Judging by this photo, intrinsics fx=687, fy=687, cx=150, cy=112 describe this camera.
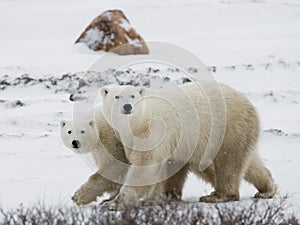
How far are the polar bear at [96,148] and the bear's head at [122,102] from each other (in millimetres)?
141

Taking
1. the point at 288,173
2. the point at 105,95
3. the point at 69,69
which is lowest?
the point at 69,69

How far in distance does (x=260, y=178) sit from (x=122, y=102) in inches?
51.7

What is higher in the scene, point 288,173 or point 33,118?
point 288,173

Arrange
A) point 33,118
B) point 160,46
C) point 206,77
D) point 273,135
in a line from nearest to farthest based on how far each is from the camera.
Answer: point 273,135
point 33,118
point 206,77
point 160,46

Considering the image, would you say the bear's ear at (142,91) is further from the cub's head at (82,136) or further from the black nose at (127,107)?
the cub's head at (82,136)

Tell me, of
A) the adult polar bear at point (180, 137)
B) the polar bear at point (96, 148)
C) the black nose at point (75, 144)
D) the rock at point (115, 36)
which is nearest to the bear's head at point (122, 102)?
the adult polar bear at point (180, 137)

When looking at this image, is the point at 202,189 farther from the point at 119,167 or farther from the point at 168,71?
the point at 168,71

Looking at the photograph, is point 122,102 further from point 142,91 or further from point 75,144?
point 75,144

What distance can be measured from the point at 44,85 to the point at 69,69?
1399mm

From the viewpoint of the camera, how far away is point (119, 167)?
524 centimetres

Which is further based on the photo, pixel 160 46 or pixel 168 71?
pixel 160 46

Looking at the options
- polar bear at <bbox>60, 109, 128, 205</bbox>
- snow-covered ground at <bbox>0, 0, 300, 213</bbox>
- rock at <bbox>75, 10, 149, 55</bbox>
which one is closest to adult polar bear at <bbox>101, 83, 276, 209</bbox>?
polar bear at <bbox>60, 109, 128, 205</bbox>

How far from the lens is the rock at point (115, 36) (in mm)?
12391

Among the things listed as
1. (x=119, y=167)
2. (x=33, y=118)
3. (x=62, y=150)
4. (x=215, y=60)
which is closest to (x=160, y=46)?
(x=215, y=60)
